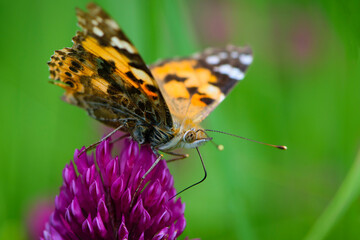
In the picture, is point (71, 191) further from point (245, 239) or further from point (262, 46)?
point (262, 46)

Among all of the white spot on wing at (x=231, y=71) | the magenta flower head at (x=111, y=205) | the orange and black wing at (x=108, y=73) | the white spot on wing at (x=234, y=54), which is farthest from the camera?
the white spot on wing at (x=234, y=54)

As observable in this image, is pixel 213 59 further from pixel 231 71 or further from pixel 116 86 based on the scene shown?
pixel 116 86

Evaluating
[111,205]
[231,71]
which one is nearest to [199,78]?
[231,71]

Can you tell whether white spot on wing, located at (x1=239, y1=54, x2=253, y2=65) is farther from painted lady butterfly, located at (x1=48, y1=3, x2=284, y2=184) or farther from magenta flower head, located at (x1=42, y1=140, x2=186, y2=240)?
magenta flower head, located at (x1=42, y1=140, x2=186, y2=240)

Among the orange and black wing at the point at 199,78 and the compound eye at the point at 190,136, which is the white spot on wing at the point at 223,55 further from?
the compound eye at the point at 190,136

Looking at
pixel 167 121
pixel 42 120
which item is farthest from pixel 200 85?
pixel 42 120

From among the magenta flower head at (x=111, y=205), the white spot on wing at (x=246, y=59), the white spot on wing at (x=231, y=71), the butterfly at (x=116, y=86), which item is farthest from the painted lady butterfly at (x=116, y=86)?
the white spot on wing at (x=246, y=59)
